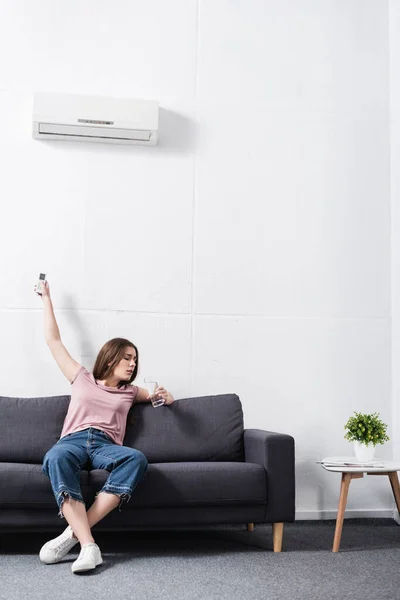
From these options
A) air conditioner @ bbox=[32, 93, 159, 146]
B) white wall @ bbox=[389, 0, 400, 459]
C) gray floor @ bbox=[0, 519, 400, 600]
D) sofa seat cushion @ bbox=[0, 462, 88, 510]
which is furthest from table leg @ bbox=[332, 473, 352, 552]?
air conditioner @ bbox=[32, 93, 159, 146]

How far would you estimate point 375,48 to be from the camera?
15.1ft

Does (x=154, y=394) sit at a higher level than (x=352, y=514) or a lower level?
higher

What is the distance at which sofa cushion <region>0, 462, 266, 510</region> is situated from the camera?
309 cm

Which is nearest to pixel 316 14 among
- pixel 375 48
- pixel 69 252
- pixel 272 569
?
pixel 375 48

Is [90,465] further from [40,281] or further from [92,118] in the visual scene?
[92,118]

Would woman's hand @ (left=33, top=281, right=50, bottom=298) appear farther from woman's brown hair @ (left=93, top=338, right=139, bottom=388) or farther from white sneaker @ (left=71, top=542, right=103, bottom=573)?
white sneaker @ (left=71, top=542, right=103, bottom=573)

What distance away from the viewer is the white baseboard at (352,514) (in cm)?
413

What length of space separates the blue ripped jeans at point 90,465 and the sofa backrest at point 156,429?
0.29 meters

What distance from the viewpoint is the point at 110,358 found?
12.0 feet

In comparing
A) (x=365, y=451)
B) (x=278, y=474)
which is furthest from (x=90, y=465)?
(x=365, y=451)

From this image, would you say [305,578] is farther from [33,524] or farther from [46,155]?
[46,155]

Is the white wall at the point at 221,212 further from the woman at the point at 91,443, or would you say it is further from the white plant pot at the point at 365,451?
the white plant pot at the point at 365,451

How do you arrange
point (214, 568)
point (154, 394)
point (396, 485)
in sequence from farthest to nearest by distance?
point (396, 485), point (154, 394), point (214, 568)

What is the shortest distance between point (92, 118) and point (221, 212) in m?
0.96
